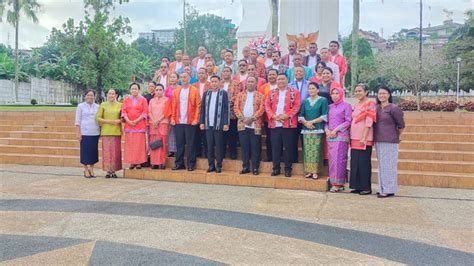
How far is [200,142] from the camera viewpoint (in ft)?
25.1

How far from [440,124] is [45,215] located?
8.48m

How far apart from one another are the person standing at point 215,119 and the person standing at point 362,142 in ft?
6.83

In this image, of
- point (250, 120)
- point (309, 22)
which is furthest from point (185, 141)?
point (309, 22)

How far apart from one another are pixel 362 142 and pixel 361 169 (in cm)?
41

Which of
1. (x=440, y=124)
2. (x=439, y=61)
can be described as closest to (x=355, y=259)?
(x=440, y=124)

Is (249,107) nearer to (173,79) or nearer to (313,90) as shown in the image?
(313,90)

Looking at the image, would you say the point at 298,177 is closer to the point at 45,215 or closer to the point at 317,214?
the point at 317,214

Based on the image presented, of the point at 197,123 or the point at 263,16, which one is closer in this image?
the point at 197,123

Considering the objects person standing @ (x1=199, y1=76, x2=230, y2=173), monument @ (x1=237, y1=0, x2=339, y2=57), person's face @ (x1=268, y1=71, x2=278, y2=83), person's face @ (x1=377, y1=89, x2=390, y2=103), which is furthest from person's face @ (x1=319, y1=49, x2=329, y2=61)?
monument @ (x1=237, y1=0, x2=339, y2=57)

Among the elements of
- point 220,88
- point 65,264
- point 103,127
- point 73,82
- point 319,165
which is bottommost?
point 65,264

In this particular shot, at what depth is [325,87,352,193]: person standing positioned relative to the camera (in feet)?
20.7

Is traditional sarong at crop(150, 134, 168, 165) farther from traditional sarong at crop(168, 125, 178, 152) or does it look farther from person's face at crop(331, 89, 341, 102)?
person's face at crop(331, 89, 341, 102)

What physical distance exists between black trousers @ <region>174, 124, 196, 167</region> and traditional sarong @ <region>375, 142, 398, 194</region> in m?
3.11

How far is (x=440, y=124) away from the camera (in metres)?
9.64
